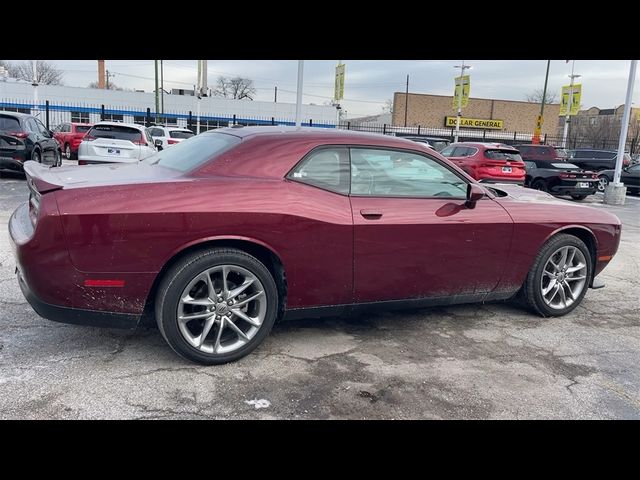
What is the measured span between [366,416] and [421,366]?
2.65 ft

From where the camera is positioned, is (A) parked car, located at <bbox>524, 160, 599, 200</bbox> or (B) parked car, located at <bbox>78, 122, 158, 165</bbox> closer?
(B) parked car, located at <bbox>78, 122, 158, 165</bbox>

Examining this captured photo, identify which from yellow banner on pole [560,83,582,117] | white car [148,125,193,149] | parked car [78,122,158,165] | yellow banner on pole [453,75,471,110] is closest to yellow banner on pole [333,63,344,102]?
white car [148,125,193,149]

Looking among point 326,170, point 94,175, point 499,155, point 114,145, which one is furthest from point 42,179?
point 499,155

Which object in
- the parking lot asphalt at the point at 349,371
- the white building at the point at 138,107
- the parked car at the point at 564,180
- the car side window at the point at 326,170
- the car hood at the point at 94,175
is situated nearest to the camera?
the parking lot asphalt at the point at 349,371

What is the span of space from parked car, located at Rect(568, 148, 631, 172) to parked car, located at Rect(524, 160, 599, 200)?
7746 millimetres

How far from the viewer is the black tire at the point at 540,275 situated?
14.4ft

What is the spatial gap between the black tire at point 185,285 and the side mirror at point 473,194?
1675 millimetres

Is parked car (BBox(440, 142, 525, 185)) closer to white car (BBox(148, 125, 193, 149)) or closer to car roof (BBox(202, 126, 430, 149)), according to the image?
car roof (BBox(202, 126, 430, 149))

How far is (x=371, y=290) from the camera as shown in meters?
3.72

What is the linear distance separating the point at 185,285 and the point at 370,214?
1.35m

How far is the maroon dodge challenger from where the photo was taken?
9.94 feet

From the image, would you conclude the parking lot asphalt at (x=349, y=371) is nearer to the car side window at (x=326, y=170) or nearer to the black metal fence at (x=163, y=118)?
the car side window at (x=326, y=170)

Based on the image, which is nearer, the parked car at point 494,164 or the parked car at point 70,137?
the parked car at point 494,164

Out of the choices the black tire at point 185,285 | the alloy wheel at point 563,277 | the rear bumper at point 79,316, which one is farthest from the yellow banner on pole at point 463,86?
the rear bumper at point 79,316
